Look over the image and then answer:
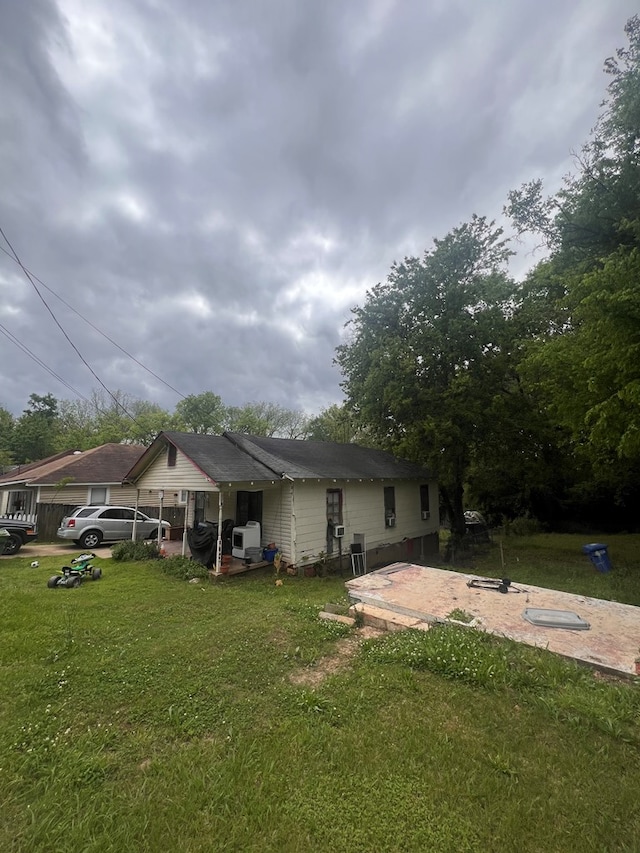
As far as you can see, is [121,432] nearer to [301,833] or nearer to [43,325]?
[43,325]

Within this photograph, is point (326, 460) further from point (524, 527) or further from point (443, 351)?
point (524, 527)

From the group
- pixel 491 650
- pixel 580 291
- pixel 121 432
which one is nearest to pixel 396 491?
pixel 580 291

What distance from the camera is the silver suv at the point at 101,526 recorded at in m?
13.0

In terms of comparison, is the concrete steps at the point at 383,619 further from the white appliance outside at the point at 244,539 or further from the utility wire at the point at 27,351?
the utility wire at the point at 27,351

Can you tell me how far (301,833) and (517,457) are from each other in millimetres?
14687

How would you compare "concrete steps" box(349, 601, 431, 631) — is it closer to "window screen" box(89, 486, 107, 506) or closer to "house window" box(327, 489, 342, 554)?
"house window" box(327, 489, 342, 554)

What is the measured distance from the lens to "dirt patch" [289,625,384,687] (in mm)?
3875

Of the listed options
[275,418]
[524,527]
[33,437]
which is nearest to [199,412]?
[275,418]

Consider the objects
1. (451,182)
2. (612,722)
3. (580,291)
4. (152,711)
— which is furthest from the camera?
(451,182)

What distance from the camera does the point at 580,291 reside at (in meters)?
7.26

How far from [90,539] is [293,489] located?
860 centimetres

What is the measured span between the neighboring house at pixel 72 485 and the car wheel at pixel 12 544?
10.0ft

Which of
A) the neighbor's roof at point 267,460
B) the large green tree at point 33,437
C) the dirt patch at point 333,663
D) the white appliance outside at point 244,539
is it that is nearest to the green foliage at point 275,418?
the large green tree at point 33,437

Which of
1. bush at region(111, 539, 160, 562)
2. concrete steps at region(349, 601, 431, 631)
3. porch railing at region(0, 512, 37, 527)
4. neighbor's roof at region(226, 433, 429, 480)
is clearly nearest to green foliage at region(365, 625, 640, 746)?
concrete steps at region(349, 601, 431, 631)
